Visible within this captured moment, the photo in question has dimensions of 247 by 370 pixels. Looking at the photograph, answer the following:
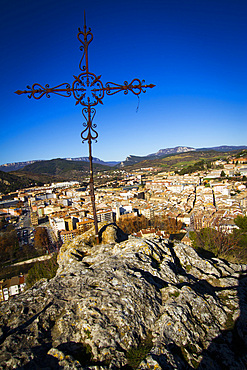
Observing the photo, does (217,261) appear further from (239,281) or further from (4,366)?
(4,366)

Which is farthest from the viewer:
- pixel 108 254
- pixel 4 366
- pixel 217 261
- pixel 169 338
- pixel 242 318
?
pixel 217 261

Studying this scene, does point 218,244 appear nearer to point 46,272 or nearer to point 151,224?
point 46,272

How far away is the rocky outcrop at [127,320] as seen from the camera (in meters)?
2.63

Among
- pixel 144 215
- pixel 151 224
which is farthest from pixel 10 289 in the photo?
pixel 144 215

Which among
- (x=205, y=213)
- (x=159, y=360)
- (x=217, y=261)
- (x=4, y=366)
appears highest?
(x=4, y=366)

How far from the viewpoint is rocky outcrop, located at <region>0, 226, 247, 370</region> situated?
8.64 feet

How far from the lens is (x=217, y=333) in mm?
3229

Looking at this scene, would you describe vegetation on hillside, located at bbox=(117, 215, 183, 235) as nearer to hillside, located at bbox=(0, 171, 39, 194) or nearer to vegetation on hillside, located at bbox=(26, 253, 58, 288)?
vegetation on hillside, located at bbox=(26, 253, 58, 288)

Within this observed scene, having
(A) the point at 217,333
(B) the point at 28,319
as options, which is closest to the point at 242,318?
(A) the point at 217,333

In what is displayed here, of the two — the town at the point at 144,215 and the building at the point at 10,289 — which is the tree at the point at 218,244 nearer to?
the town at the point at 144,215

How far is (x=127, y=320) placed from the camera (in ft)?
10.2

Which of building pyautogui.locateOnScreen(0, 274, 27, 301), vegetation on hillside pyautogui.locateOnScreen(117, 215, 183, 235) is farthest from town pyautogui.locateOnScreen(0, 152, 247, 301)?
vegetation on hillside pyautogui.locateOnScreen(117, 215, 183, 235)

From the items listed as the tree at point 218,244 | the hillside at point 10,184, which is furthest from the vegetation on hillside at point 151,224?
the hillside at point 10,184

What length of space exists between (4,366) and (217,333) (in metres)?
2.90
